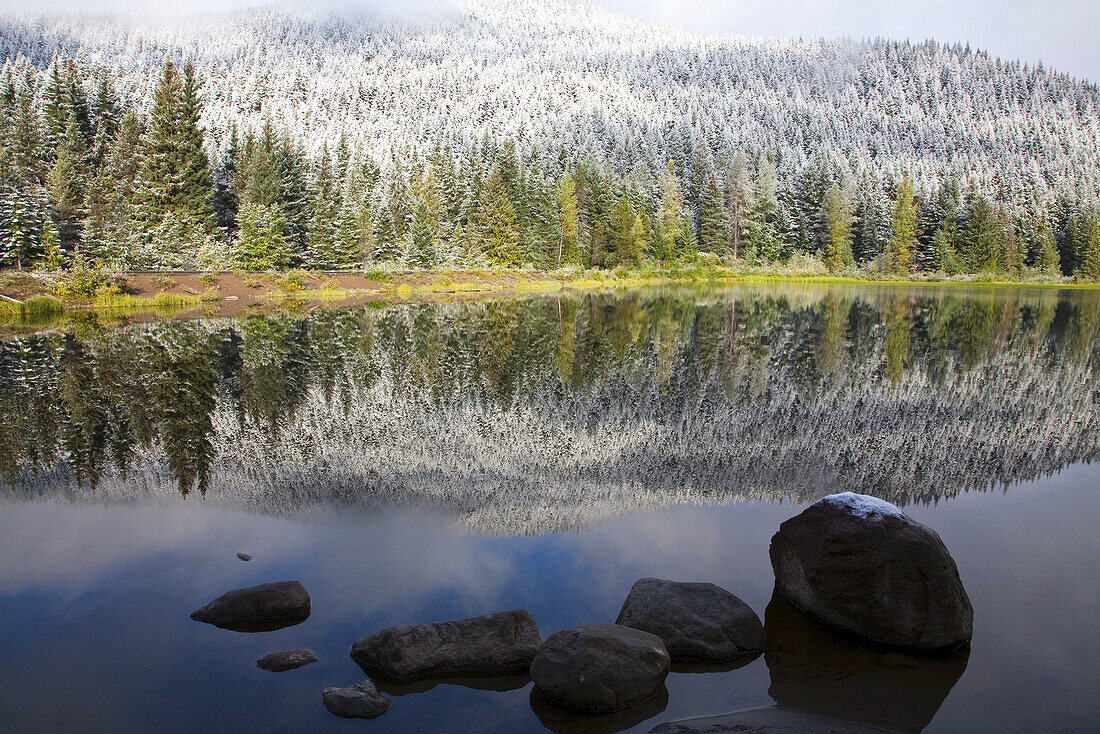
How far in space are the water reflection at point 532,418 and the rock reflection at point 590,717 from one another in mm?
2562

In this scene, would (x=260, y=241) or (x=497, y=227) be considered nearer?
(x=260, y=241)

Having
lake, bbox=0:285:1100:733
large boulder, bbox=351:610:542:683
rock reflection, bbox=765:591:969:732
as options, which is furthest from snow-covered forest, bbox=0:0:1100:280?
rock reflection, bbox=765:591:969:732

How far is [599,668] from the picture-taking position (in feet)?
13.7

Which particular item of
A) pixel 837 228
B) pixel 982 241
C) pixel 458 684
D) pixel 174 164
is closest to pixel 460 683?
pixel 458 684

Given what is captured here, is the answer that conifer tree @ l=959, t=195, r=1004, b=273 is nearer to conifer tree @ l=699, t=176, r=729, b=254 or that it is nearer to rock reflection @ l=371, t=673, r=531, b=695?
conifer tree @ l=699, t=176, r=729, b=254

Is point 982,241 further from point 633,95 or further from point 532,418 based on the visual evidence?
point 633,95

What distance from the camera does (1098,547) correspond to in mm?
6676

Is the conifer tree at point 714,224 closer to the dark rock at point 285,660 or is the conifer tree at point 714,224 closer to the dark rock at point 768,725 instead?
the dark rock at point 768,725

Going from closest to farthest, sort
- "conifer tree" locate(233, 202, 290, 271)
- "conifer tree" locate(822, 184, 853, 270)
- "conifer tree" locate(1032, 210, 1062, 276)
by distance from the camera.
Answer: "conifer tree" locate(233, 202, 290, 271), "conifer tree" locate(822, 184, 853, 270), "conifer tree" locate(1032, 210, 1062, 276)

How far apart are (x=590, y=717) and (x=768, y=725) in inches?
38.8

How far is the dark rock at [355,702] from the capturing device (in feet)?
13.2

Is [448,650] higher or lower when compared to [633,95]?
lower

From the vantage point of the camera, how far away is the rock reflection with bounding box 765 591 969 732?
13.6 ft

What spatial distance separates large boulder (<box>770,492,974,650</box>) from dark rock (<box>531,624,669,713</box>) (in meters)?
1.45
